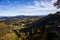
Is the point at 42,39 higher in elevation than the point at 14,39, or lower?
higher

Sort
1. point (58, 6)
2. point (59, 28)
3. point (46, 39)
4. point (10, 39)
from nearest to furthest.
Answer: point (58, 6) < point (46, 39) < point (59, 28) < point (10, 39)

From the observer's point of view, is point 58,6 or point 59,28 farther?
point 59,28

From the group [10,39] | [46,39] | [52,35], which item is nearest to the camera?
[46,39]

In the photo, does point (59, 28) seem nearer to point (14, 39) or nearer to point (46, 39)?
point (46, 39)

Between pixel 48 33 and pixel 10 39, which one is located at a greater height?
pixel 48 33

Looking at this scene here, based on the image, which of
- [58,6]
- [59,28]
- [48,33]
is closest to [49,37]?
[48,33]

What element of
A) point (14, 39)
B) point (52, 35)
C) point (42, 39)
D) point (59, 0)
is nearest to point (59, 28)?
point (52, 35)

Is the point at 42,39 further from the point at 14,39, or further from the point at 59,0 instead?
the point at 14,39

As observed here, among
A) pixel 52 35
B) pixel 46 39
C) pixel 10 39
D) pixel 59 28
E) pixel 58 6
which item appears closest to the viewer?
pixel 58 6

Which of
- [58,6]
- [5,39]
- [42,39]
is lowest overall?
[5,39]
